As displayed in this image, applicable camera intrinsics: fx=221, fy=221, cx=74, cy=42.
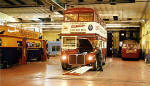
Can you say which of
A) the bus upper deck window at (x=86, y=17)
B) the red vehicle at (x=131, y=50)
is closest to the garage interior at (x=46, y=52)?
the red vehicle at (x=131, y=50)

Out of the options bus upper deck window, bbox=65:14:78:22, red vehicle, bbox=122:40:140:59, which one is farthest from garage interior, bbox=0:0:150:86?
red vehicle, bbox=122:40:140:59

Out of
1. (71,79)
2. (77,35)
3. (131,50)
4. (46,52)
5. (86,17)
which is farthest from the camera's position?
(131,50)

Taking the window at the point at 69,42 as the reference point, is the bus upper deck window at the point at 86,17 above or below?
above

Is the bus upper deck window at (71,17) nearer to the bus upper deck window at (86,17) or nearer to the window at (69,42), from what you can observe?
the bus upper deck window at (86,17)

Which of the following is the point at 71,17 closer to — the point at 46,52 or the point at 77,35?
the point at 77,35

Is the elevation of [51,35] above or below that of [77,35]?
above

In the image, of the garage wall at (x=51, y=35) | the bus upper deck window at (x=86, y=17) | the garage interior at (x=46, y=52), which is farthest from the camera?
the garage wall at (x=51, y=35)

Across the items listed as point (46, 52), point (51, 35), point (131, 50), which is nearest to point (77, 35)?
point (46, 52)

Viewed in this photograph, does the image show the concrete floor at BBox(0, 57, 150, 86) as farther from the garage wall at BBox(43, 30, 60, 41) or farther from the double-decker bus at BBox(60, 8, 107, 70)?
the garage wall at BBox(43, 30, 60, 41)

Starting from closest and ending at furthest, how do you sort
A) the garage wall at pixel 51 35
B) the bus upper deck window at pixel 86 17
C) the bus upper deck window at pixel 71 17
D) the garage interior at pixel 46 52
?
the garage interior at pixel 46 52 < the bus upper deck window at pixel 86 17 < the bus upper deck window at pixel 71 17 < the garage wall at pixel 51 35

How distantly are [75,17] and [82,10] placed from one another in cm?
68

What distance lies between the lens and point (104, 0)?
18500 mm

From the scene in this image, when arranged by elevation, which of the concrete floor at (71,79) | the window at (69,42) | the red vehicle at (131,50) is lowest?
the concrete floor at (71,79)

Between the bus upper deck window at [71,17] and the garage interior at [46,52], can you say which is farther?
the bus upper deck window at [71,17]
